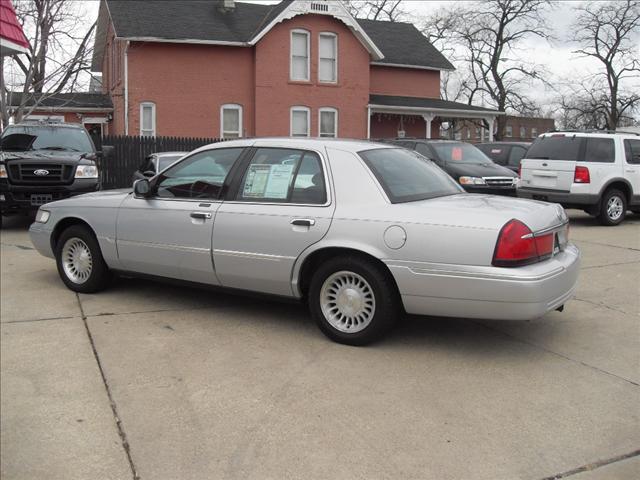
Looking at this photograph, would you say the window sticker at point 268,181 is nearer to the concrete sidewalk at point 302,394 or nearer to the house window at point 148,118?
the concrete sidewalk at point 302,394

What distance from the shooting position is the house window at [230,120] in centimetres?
2456

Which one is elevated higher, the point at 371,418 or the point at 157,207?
the point at 157,207

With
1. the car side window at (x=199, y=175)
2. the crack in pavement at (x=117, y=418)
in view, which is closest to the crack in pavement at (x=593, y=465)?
the crack in pavement at (x=117, y=418)

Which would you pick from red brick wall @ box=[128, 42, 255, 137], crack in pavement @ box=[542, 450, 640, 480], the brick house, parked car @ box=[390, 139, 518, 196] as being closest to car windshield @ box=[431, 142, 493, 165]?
parked car @ box=[390, 139, 518, 196]

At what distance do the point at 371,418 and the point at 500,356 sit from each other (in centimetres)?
147

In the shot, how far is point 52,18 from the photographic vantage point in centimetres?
1739

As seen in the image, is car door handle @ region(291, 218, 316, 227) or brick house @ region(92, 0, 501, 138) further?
brick house @ region(92, 0, 501, 138)

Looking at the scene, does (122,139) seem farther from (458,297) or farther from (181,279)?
(458,297)

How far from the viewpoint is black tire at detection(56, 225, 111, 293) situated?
20.0 feet

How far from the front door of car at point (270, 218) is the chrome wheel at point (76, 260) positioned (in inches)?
67.6

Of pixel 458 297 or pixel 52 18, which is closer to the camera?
pixel 458 297

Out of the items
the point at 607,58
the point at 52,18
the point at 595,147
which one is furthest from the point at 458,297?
the point at 607,58

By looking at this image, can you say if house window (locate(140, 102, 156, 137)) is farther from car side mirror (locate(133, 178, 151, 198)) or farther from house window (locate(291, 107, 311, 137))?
car side mirror (locate(133, 178, 151, 198))

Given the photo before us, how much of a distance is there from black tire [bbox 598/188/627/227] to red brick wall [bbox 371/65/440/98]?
58.0ft
